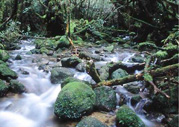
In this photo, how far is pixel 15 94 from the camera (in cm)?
521

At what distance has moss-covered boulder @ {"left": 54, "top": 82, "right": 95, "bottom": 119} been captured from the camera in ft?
13.3

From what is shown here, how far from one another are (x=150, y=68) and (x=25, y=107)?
3.26 meters

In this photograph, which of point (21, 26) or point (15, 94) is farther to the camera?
point (21, 26)

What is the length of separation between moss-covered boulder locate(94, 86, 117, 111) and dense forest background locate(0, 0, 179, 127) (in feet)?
0.29

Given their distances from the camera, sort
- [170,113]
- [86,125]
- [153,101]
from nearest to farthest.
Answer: [86,125]
[170,113]
[153,101]

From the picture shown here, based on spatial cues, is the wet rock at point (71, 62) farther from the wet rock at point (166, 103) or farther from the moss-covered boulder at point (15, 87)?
the wet rock at point (166, 103)

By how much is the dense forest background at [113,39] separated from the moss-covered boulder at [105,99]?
0.09m

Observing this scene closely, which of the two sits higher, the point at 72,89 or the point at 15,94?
the point at 72,89

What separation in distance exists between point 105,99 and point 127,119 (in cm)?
95

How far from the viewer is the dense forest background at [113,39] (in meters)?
4.38

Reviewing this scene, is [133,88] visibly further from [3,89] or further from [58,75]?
[3,89]

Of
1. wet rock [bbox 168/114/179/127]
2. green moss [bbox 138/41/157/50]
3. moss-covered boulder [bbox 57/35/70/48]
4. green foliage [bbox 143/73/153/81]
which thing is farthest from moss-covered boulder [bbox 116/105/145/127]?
moss-covered boulder [bbox 57/35/70/48]

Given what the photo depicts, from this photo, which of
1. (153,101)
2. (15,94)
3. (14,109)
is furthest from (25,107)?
(153,101)

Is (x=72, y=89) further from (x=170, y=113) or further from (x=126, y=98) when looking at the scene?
(x=170, y=113)
